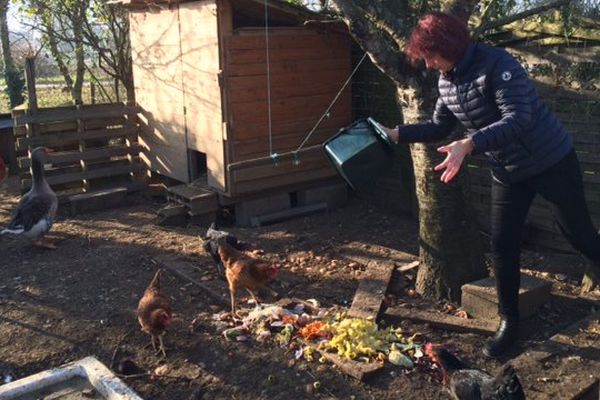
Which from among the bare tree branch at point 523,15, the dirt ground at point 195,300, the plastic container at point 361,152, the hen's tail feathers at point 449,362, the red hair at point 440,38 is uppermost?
the bare tree branch at point 523,15

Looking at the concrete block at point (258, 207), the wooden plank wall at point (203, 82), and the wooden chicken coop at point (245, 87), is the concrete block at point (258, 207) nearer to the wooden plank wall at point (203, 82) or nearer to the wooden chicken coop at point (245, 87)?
the wooden chicken coop at point (245, 87)

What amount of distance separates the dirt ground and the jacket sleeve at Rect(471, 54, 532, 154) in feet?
4.91

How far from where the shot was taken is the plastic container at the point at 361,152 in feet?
15.3

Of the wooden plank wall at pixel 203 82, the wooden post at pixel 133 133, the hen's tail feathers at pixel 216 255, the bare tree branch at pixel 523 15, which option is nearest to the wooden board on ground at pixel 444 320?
the hen's tail feathers at pixel 216 255

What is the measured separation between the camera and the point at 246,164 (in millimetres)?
6828

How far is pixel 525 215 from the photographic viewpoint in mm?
4105

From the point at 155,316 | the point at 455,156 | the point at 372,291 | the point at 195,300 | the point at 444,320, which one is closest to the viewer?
the point at 455,156

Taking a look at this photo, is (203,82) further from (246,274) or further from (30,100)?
(246,274)

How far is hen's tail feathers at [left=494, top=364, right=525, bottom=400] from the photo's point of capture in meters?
3.16

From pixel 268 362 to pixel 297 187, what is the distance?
13.4 ft

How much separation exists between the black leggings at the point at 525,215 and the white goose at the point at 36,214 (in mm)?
4709

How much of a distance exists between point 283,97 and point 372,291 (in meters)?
3.32

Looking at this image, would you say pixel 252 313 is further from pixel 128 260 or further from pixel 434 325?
pixel 128 260

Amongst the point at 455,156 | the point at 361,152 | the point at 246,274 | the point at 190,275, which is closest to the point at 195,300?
the point at 190,275
